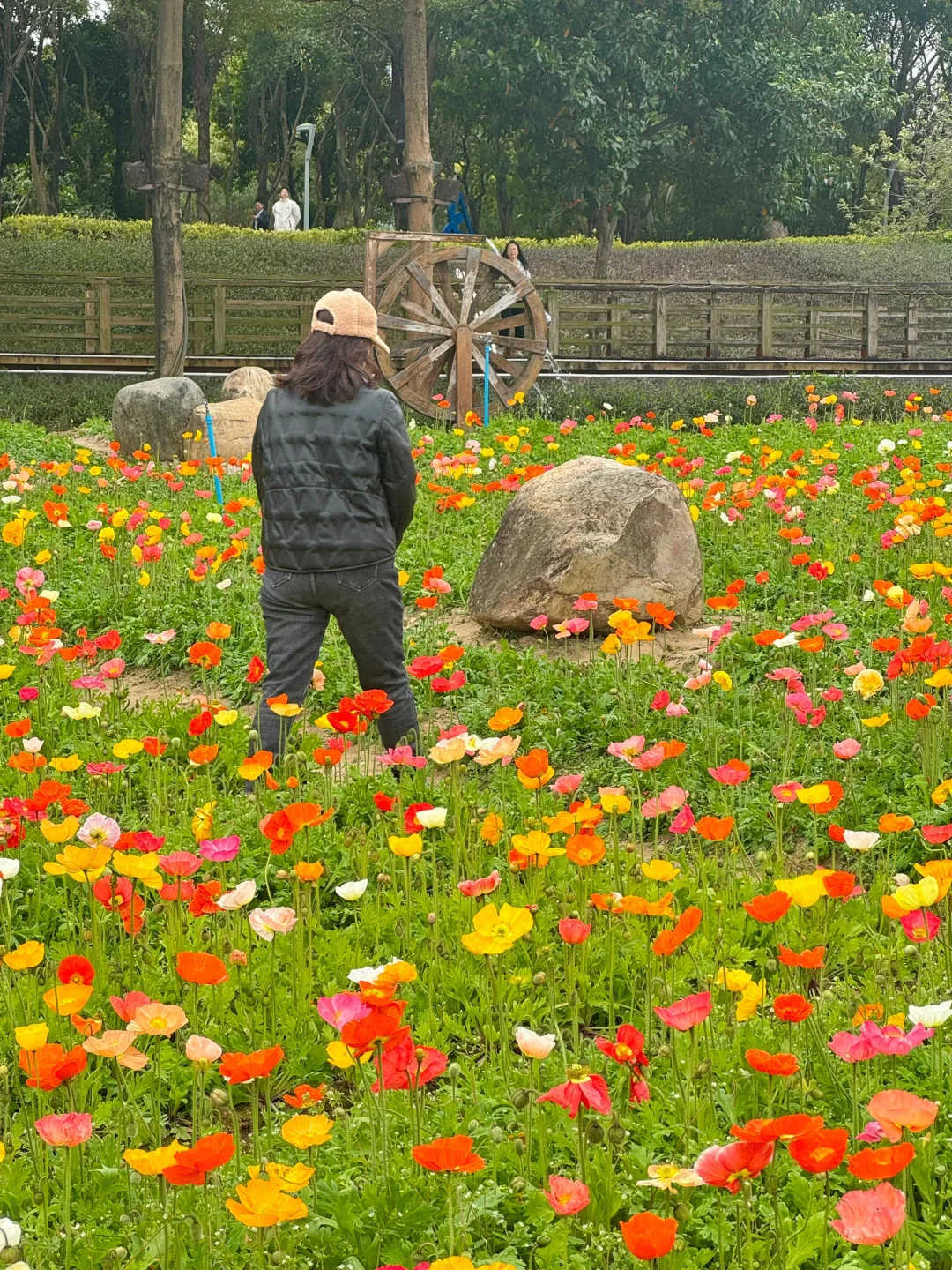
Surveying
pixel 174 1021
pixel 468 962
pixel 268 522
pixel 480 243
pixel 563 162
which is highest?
pixel 563 162

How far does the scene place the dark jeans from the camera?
4.87 metres

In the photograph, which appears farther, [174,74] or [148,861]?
[174,74]

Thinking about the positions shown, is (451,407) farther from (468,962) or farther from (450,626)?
(468,962)

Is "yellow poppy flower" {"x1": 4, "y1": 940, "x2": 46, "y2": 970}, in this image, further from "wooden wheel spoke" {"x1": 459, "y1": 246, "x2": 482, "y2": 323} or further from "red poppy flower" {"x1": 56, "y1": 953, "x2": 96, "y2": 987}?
"wooden wheel spoke" {"x1": 459, "y1": 246, "x2": 482, "y2": 323}

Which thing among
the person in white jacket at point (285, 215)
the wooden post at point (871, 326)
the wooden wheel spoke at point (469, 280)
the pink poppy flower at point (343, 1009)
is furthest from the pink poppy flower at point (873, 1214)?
the person in white jacket at point (285, 215)

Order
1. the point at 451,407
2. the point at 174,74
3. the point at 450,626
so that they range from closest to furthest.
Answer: the point at 450,626 < the point at 451,407 < the point at 174,74

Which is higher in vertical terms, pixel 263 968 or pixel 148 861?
pixel 148 861

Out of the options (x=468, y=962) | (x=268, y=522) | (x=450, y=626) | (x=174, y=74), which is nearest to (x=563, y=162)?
(x=174, y=74)

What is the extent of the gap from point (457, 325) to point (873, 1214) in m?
14.8

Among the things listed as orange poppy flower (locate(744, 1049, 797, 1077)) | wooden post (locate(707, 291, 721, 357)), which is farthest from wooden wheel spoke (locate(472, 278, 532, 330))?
→ orange poppy flower (locate(744, 1049, 797, 1077))

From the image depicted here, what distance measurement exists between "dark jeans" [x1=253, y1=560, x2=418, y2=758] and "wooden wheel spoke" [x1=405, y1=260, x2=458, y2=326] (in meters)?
11.1

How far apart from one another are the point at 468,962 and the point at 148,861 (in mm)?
1046

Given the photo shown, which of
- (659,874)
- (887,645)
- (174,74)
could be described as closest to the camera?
(659,874)

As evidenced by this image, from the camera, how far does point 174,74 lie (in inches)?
744
